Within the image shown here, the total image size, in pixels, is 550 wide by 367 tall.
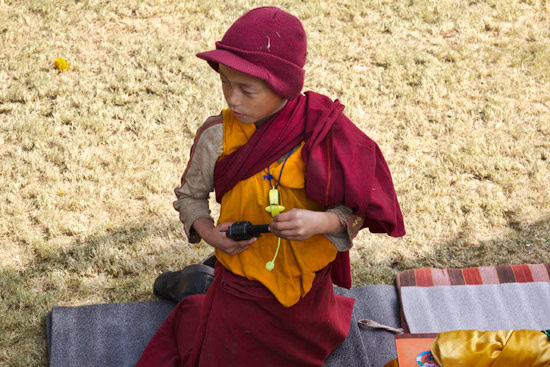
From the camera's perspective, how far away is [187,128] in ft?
14.7

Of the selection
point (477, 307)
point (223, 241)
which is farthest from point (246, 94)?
point (477, 307)

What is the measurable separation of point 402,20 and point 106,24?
2619mm

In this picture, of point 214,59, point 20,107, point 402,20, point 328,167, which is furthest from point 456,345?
point 402,20

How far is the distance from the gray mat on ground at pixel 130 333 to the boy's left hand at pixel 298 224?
969 millimetres

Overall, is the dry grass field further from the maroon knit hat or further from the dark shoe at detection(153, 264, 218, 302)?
the maroon knit hat

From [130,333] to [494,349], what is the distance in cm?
170

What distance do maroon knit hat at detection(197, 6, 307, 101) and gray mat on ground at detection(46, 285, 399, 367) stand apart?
1424 mm

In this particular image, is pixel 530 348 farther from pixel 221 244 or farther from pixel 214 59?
pixel 214 59

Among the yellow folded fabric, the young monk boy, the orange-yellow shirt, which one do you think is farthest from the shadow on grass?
the yellow folded fabric

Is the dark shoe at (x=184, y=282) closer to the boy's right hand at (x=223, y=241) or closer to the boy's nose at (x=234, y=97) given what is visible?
the boy's right hand at (x=223, y=241)

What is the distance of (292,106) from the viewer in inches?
89.2

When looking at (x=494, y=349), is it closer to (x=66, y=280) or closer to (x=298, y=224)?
(x=298, y=224)

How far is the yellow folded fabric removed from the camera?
2.11 metres

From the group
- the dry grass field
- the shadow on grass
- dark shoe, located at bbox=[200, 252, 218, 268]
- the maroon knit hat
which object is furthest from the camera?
the dry grass field
